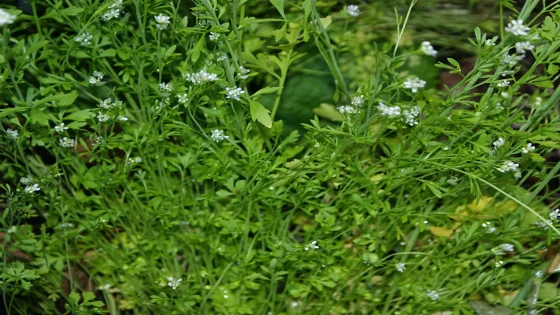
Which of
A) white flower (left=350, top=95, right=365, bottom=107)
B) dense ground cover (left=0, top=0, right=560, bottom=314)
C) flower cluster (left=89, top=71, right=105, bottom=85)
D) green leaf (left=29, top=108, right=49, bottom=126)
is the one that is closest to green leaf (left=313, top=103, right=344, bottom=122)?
dense ground cover (left=0, top=0, right=560, bottom=314)

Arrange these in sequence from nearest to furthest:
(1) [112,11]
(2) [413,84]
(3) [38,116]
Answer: (2) [413,84]
(3) [38,116]
(1) [112,11]

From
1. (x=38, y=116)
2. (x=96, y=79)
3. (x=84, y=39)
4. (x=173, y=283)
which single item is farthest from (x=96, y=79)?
(x=173, y=283)

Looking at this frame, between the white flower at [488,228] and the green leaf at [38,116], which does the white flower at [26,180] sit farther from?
the white flower at [488,228]

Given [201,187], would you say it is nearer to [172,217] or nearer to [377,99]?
[172,217]

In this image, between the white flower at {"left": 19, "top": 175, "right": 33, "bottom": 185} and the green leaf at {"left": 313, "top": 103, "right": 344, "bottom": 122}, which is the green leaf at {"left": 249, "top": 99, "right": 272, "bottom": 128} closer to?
the green leaf at {"left": 313, "top": 103, "right": 344, "bottom": 122}

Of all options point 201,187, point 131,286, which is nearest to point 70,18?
point 201,187

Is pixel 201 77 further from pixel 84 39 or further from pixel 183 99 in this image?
pixel 84 39

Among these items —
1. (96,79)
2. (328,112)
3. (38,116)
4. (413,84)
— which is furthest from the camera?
(328,112)

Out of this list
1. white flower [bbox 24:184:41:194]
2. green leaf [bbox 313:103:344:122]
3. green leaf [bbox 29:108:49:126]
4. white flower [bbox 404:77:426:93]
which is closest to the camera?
white flower [bbox 404:77:426:93]
